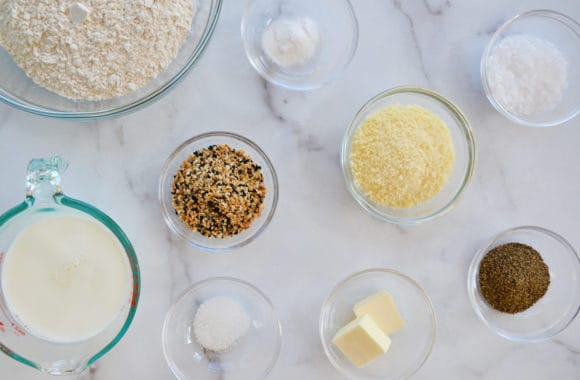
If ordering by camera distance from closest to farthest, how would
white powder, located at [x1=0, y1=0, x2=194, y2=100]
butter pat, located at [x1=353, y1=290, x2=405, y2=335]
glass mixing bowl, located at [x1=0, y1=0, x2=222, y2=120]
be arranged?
white powder, located at [x1=0, y1=0, x2=194, y2=100]
glass mixing bowl, located at [x1=0, y1=0, x2=222, y2=120]
butter pat, located at [x1=353, y1=290, x2=405, y2=335]

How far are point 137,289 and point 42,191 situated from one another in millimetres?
386

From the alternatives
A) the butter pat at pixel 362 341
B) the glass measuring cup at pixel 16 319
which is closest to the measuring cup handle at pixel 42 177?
the glass measuring cup at pixel 16 319

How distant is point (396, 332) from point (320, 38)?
3.22 feet

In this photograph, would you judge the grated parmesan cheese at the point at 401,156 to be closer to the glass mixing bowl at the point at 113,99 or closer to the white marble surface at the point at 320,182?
the white marble surface at the point at 320,182

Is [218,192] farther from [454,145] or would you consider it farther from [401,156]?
[454,145]

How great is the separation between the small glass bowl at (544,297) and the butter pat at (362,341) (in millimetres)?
354

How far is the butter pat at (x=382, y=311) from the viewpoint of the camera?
1.95 m

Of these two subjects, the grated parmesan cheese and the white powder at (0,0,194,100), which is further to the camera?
the grated parmesan cheese

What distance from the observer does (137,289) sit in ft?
5.94

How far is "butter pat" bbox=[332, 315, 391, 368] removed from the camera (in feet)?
6.17

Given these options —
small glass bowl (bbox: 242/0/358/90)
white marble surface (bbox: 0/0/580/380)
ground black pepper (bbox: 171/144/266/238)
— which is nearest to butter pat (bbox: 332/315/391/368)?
white marble surface (bbox: 0/0/580/380)

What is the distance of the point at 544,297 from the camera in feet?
6.82

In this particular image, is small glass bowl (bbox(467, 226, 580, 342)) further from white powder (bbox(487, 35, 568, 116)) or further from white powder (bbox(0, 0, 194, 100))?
white powder (bbox(0, 0, 194, 100))

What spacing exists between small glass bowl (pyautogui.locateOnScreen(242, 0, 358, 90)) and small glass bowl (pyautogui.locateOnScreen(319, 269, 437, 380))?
66 centimetres
